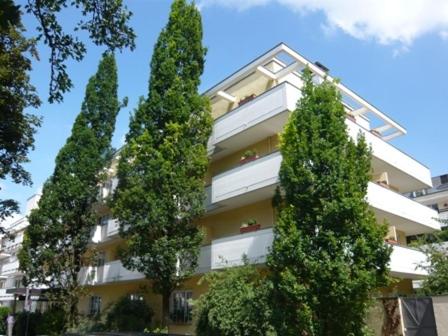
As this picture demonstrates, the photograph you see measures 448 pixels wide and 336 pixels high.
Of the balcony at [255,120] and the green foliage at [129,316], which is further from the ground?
the balcony at [255,120]

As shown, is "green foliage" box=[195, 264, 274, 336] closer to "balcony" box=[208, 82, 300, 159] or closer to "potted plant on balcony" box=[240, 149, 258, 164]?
"potted plant on balcony" box=[240, 149, 258, 164]

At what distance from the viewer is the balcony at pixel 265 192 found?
16.5 m

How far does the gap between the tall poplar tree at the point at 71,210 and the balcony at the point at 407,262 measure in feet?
57.8

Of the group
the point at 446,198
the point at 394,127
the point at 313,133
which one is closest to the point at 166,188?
the point at 313,133

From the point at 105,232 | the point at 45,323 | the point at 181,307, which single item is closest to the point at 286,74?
the point at 181,307

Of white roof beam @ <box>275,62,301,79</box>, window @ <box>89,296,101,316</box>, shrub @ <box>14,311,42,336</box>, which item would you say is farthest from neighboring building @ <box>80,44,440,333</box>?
shrub @ <box>14,311,42,336</box>

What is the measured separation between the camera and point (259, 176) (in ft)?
55.2

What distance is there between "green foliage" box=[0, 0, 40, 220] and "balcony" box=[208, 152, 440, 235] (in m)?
8.39

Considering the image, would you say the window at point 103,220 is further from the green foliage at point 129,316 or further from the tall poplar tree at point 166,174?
the tall poplar tree at point 166,174

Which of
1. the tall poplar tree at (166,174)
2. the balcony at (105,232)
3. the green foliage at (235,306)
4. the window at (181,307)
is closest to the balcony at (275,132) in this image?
the tall poplar tree at (166,174)

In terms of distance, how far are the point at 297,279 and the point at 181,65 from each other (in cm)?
1230

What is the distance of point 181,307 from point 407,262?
36.0ft

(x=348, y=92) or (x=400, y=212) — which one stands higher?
(x=348, y=92)

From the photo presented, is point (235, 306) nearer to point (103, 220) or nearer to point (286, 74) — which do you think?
point (286, 74)
